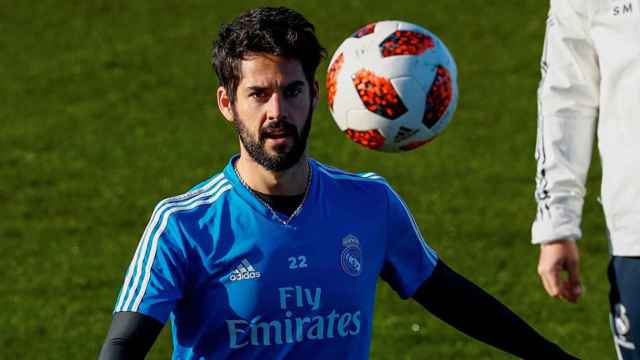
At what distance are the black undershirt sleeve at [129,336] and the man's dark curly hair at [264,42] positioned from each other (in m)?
1.05

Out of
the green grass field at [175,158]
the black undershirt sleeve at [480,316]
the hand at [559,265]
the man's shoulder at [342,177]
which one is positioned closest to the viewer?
the hand at [559,265]

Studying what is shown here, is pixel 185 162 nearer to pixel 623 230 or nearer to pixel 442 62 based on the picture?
pixel 442 62

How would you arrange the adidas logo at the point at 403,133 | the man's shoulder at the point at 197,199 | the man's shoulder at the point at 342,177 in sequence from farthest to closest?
the adidas logo at the point at 403,133
the man's shoulder at the point at 342,177
the man's shoulder at the point at 197,199

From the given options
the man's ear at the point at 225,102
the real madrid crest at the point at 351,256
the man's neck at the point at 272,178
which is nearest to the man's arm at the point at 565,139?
the real madrid crest at the point at 351,256

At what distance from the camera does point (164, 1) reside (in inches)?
776

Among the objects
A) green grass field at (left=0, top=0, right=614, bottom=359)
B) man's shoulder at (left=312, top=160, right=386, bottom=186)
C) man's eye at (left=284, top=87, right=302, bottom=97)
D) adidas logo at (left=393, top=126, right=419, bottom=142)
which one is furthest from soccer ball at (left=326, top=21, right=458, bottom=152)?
green grass field at (left=0, top=0, right=614, bottom=359)

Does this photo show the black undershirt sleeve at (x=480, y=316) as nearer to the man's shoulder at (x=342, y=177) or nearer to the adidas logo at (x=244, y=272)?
the man's shoulder at (x=342, y=177)

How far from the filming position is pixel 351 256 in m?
6.53

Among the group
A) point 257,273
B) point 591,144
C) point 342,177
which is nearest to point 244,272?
point 257,273

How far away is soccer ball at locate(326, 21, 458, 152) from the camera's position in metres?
8.35

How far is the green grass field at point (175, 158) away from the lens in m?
11.9

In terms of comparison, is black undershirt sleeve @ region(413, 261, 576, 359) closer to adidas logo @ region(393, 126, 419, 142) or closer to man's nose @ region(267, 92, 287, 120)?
man's nose @ region(267, 92, 287, 120)

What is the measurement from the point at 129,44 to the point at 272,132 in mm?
12490

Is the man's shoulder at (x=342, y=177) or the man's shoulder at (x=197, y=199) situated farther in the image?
the man's shoulder at (x=342, y=177)
